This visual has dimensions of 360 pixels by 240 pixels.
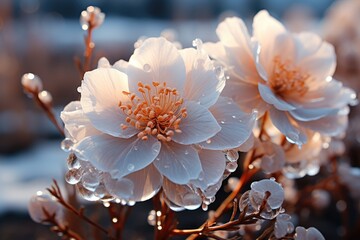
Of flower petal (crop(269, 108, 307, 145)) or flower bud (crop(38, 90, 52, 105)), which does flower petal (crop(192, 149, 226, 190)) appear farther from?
flower bud (crop(38, 90, 52, 105))

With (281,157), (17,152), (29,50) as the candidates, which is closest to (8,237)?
(281,157)

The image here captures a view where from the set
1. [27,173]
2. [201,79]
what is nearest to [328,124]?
[201,79]

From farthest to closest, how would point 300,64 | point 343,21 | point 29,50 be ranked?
1. point 29,50
2. point 343,21
3. point 300,64

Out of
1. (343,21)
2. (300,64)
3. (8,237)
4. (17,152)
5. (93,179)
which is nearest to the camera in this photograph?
(93,179)

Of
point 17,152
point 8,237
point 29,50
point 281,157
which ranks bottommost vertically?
point 17,152

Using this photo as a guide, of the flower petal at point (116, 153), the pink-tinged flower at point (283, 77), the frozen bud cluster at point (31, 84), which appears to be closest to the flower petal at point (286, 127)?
the pink-tinged flower at point (283, 77)

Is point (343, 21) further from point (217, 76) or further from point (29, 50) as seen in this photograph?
point (29, 50)
